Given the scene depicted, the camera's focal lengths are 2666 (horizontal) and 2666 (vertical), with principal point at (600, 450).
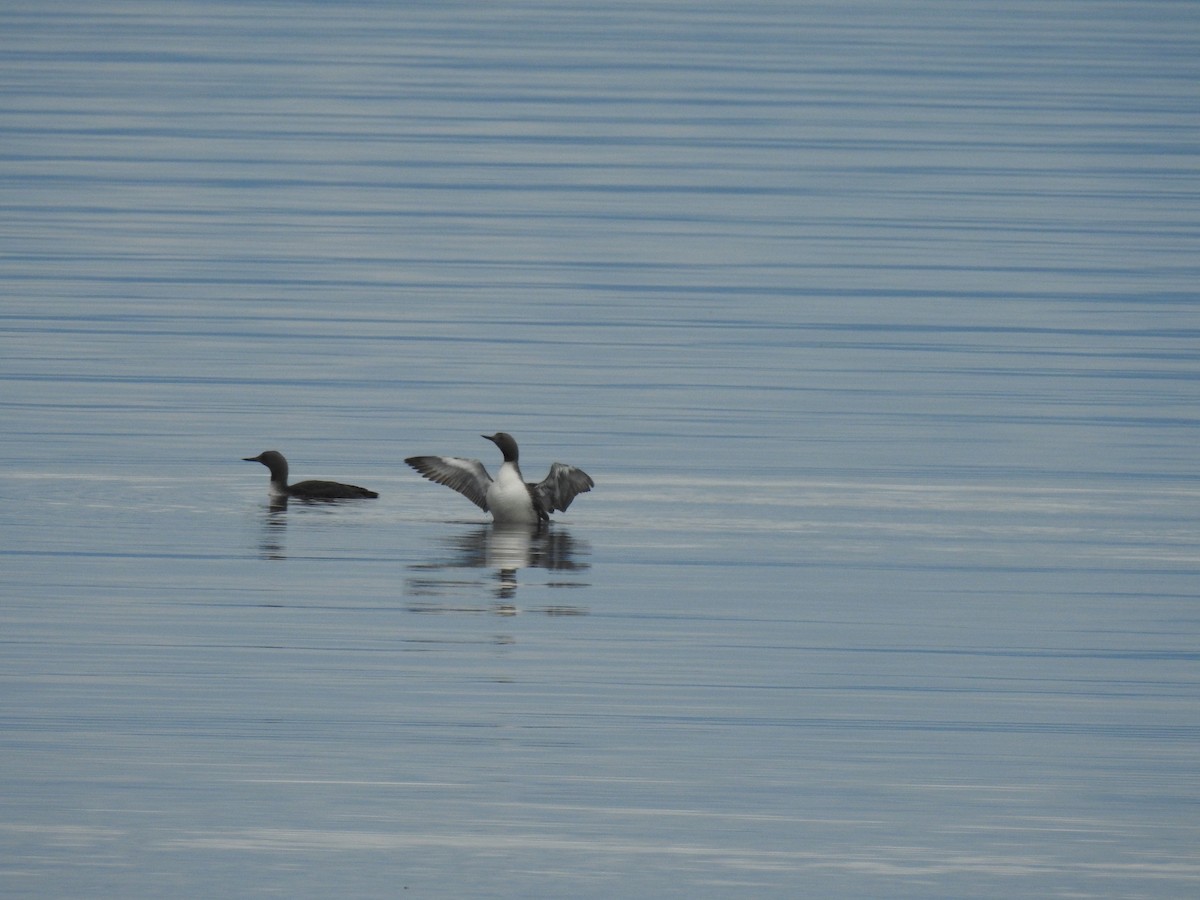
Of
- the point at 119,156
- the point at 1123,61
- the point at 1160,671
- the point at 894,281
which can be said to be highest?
the point at 1123,61

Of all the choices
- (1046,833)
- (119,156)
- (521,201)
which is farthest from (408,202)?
(1046,833)

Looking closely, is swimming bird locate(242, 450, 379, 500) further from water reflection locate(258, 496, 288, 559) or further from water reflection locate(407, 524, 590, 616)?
water reflection locate(407, 524, 590, 616)

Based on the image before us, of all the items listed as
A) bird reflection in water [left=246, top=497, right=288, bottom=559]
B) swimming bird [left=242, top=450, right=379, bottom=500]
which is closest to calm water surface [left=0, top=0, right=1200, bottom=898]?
bird reflection in water [left=246, top=497, right=288, bottom=559]

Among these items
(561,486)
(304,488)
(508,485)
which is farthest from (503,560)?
(304,488)

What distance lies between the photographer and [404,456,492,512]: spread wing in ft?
45.0

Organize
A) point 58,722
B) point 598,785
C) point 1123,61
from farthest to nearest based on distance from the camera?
point 1123,61 → point 58,722 → point 598,785

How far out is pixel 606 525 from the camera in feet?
43.0

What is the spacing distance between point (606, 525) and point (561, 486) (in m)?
0.38

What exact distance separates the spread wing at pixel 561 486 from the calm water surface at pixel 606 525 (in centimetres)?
19

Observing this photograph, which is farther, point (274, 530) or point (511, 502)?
point (511, 502)

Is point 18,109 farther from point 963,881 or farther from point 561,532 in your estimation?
point 963,881

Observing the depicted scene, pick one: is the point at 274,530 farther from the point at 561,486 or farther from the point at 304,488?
the point at 561,486

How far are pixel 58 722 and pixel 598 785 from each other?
199 centimetres

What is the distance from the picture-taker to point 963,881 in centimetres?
779
